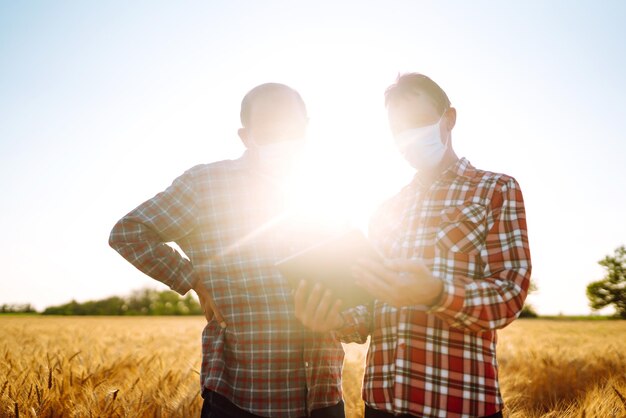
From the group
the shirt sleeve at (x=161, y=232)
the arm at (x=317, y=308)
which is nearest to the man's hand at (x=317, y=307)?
the arm at (x=317, y=308)

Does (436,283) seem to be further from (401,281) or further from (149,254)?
(149,254)

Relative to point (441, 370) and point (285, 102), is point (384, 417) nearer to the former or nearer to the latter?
point (441, 370)

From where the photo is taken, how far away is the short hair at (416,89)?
186 centimetres

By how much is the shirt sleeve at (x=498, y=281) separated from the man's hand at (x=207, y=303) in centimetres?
99

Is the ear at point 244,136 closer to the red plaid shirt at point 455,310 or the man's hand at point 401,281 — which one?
the red plaid shirt at point 455,310

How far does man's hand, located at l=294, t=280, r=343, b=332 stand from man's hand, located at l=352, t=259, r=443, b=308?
0.26 m

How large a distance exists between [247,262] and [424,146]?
0.96 metres

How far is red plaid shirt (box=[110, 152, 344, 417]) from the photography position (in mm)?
1844

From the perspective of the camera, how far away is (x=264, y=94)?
209cm

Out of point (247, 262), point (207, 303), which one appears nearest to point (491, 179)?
point (247, 262)

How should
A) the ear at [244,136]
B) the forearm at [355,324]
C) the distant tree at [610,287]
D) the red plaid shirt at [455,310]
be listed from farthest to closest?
the distant tree at [610,287]
the ear at [244,136]
the forearm at [355,324]
the red plaid shirt at [455,310]

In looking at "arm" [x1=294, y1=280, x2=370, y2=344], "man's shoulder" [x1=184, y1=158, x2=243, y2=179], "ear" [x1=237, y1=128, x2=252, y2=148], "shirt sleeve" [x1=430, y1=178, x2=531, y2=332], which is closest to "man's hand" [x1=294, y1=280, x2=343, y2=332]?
"arm" [x1=294, y1=280, x2=370, y2=344]

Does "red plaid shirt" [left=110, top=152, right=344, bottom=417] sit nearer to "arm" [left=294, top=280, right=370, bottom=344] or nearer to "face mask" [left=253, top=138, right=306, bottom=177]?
"face mask" [left=253, top=138, right=306, bottom=177]

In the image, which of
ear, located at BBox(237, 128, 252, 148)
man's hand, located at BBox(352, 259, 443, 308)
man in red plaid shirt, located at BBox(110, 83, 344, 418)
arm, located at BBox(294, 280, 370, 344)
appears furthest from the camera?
ear, located at BBox(237, 128, 252, 148)
